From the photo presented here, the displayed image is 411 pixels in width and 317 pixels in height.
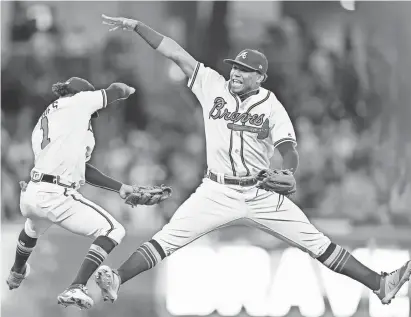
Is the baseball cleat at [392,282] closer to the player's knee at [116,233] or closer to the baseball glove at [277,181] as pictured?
the baseball glove at [277,181]

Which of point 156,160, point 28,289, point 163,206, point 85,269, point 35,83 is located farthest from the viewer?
point 35,83

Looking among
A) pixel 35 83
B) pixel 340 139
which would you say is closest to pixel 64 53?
pixel 35 83

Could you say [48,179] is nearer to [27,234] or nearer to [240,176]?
[27,234]

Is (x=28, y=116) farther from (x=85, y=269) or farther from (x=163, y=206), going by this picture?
(x=85, y=269)

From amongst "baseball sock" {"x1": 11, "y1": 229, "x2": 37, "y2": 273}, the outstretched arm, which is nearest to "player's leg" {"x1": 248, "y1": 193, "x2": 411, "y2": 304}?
the outstretched arm

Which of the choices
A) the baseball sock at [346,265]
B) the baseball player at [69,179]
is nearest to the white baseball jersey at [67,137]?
the baseball player at [69,179]

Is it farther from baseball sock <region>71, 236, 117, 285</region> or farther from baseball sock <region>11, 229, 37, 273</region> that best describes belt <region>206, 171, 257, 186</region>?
baseball sock <region>11, 229, 37, 273</region>
